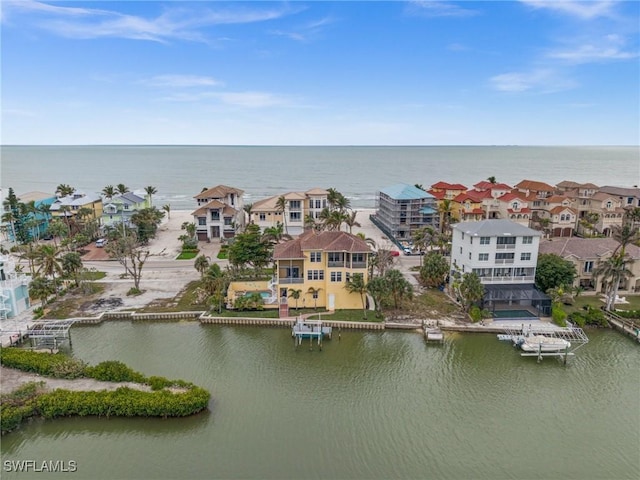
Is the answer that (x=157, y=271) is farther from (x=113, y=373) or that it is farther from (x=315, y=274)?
A: (x=113, y=373)

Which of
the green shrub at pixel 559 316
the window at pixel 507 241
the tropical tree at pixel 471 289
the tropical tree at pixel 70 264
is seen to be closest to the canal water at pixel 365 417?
the green shrub at pixel 559 316

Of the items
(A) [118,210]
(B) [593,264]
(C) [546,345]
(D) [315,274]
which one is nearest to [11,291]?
(D) [315,274]

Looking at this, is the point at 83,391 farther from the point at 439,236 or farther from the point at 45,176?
the point at 45,176

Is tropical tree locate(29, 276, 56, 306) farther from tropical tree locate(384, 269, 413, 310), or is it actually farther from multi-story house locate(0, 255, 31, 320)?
tropical tree locate(384, 269, 413, 310)

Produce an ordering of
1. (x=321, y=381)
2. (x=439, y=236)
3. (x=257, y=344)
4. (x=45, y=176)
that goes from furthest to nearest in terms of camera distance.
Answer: (x=45, y=176) < (x=439, y=236) < (x=257, y=344) < (x=321, y=381)

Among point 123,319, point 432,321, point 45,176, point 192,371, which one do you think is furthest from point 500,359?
point 45,176

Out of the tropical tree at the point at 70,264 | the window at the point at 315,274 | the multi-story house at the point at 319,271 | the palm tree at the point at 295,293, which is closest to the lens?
the multi-story house at the point at 319,271

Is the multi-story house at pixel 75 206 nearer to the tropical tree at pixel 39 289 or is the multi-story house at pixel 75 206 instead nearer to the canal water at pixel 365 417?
the tropical tree at pixel 39 289
